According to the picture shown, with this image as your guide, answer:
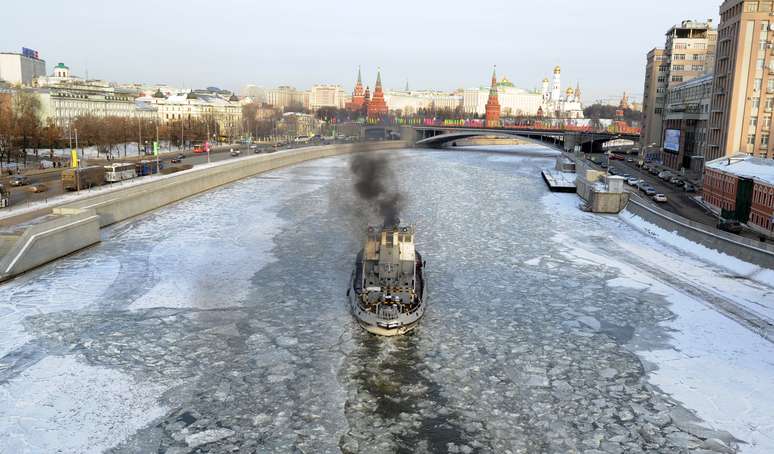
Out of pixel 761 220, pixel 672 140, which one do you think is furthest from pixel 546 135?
pixel 761 220

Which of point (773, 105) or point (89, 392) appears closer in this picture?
point (89, 392)

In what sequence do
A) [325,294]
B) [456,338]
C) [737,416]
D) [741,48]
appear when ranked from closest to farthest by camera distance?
[737,416], [456,338], [325,294], [741,48]

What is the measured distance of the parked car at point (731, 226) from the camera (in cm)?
3359

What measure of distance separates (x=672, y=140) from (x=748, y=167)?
102 ft

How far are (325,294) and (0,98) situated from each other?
208 ft

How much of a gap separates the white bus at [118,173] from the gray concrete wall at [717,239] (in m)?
36.3

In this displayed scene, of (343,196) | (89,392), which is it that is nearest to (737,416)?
(89,392)

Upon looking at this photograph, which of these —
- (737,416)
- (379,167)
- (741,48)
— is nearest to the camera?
(737,416)

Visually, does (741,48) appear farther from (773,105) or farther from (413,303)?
(413,303)

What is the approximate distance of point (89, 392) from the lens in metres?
15.4

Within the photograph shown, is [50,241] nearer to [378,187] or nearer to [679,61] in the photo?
[378,187]

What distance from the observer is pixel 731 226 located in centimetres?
3397

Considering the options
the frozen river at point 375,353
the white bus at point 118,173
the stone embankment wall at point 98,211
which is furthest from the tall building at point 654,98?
the white bus at point 118,173

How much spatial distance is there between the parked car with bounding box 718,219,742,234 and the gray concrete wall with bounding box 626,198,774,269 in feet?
8.63
